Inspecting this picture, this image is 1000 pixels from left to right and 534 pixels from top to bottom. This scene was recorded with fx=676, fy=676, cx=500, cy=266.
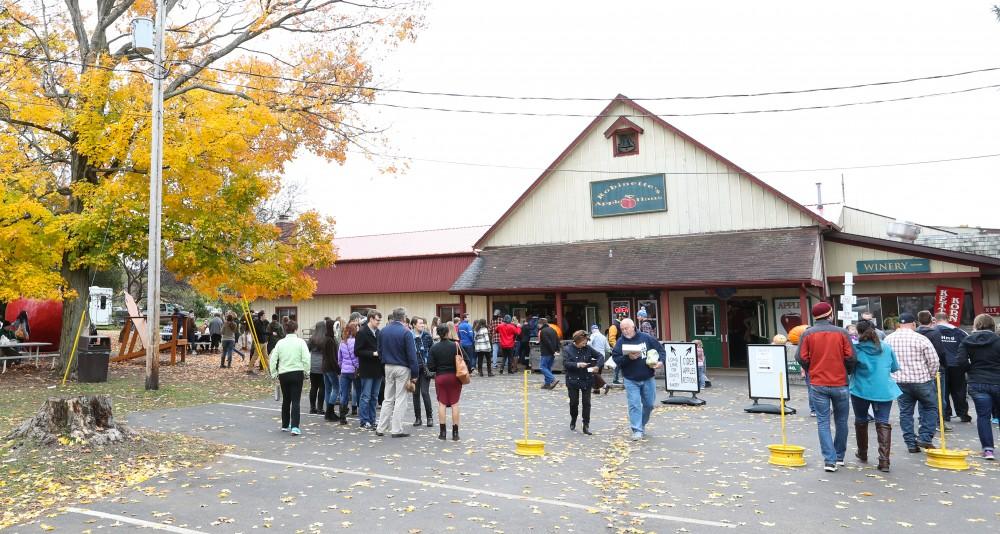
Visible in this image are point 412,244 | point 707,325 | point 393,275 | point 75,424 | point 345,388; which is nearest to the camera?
point 75,424

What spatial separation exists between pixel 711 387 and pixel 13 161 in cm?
1784

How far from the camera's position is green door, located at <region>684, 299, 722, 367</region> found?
21.4 metres

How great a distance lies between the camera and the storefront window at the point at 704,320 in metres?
21.5

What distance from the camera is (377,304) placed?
3028cm

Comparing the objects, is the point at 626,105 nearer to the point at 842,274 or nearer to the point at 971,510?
the point at 842,274

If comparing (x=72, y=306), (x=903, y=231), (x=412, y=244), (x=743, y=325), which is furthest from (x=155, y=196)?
(x=903, y=231)

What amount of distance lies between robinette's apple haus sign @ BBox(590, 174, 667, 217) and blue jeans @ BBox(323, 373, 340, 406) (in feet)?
45.3

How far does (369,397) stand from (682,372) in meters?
6.64

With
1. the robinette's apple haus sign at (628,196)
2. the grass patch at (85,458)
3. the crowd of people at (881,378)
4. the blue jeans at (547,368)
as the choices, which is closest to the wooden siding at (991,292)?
the robinette's apple haus sign at (628,196)

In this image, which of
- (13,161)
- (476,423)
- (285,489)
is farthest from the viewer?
(13,161)

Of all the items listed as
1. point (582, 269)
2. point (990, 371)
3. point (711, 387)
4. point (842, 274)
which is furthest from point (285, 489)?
point (842, 274)

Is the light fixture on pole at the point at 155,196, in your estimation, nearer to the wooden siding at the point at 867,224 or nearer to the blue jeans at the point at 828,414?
the blue jeans at the point at 828,414

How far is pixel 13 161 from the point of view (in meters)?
16.4

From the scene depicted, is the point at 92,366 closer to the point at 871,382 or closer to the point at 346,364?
the point at 346,364
